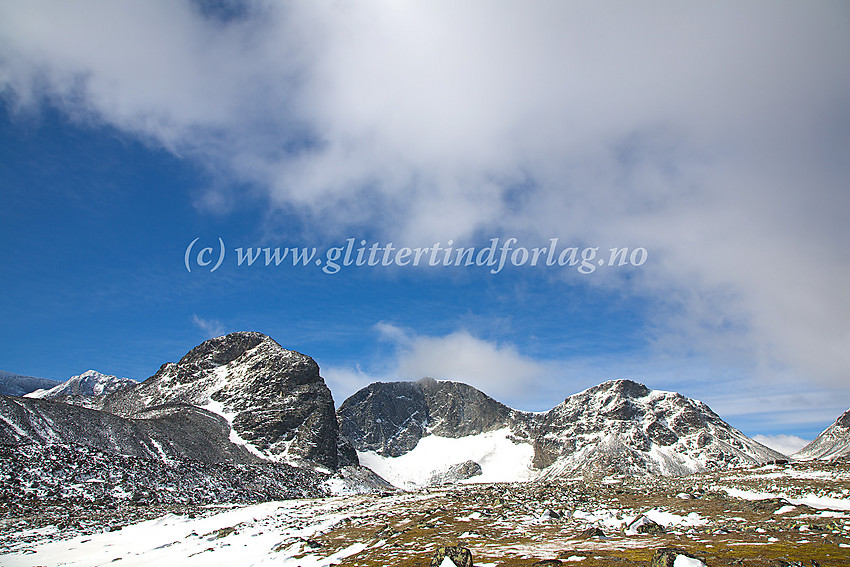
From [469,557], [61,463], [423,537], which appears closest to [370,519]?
[423,537]

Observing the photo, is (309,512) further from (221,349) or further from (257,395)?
(221,349)

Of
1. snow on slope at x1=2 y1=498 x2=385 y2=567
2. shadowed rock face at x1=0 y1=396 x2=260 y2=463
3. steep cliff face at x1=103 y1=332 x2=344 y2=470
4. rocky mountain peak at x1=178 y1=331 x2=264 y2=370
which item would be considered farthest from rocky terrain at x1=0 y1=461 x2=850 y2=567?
rocky mountain peak at x1=178 y1=331 x2=264 y2=370

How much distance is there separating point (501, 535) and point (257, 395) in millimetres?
139102

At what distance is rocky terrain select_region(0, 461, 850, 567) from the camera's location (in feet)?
60.5

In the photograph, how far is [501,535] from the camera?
2728 centimetres

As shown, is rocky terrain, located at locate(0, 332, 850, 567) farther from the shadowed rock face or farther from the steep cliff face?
the steep cliff face

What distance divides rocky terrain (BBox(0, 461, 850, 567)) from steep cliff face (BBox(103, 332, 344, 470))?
284 ft

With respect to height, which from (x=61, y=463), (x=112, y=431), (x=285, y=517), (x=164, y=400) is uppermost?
(x=164, y=400)

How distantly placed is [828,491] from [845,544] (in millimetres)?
34334

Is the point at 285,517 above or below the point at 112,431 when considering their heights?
below

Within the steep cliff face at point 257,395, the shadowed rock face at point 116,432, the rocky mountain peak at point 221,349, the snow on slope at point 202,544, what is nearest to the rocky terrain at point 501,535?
the snow on slope at point 202,544

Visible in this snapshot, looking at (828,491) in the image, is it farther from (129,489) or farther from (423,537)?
(129,489)

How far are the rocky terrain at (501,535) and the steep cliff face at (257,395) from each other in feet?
284

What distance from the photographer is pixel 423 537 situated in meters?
27.7
